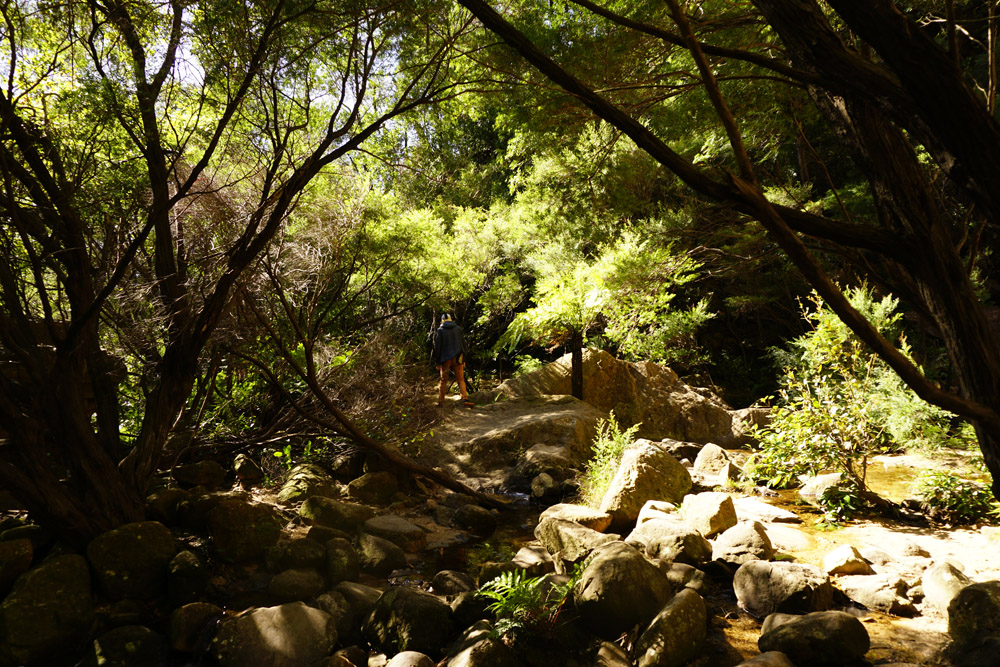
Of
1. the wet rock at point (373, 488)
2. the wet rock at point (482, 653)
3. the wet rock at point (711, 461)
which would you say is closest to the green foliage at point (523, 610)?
the wet rock at point (482, 653)

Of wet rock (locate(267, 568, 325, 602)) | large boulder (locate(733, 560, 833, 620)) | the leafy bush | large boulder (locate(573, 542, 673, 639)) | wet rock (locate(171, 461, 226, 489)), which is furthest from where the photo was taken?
wet rock (locate(171, 461, 226, 489))

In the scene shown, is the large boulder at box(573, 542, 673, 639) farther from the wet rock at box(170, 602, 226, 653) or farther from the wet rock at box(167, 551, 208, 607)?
the wet rock at box(167, 551, 208, 607)

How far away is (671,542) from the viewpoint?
5191 millimetres

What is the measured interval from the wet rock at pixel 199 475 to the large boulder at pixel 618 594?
461 centimetres

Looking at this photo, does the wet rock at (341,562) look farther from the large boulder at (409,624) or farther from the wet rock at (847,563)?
the wet rock at (847,563)

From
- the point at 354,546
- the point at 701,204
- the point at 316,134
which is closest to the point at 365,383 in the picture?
the point at 354,546

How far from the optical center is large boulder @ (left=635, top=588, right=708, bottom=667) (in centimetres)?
354

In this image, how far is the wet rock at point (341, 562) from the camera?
495 centimetres

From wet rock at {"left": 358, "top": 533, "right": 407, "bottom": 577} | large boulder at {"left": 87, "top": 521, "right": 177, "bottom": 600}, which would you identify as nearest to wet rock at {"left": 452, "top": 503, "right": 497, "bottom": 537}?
wet rock at {"left": 358, "top": 533, "right": 407, "bottom": 577}

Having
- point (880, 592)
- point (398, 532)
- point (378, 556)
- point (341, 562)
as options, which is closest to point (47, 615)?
point (341, 562)

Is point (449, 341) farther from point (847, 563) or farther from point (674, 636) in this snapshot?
point (674, 636)

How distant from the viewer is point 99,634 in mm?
3986

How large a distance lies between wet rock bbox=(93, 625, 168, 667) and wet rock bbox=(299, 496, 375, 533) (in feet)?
6.71

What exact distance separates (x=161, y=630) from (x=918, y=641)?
5169 mm
